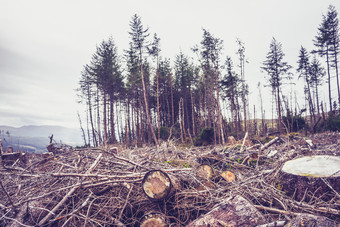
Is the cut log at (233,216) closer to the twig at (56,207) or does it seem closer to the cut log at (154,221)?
the cut log at (154,221)

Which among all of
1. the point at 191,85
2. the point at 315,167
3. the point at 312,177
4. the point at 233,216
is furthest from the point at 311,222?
the point at 191,85

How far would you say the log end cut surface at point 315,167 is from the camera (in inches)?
120

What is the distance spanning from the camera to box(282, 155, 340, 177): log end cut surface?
3.04m

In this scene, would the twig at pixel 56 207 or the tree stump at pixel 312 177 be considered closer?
the twig at pixel 56 207

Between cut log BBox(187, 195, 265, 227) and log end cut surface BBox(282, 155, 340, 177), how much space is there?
1.45 m

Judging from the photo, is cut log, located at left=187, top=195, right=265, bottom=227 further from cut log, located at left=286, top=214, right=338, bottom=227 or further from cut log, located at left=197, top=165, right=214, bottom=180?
cut log, located at left=197, top=165, right=214, bottom=180

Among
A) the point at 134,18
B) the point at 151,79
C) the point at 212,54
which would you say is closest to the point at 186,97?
the point at 151,79

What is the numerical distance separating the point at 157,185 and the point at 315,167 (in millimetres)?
2937

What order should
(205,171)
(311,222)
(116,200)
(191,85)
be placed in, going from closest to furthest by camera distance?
(311,222)
(116,200)
(205,171)
(191,85)

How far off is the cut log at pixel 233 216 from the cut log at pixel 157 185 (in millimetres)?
586


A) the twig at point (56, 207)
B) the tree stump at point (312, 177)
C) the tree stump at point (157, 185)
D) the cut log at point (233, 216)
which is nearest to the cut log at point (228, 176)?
the tree stump at point (312, 177)

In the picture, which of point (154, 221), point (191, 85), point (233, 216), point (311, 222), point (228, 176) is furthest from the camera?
point (191, 85)

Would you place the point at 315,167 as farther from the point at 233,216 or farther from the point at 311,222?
the point at 233,216

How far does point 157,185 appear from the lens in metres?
2.73
